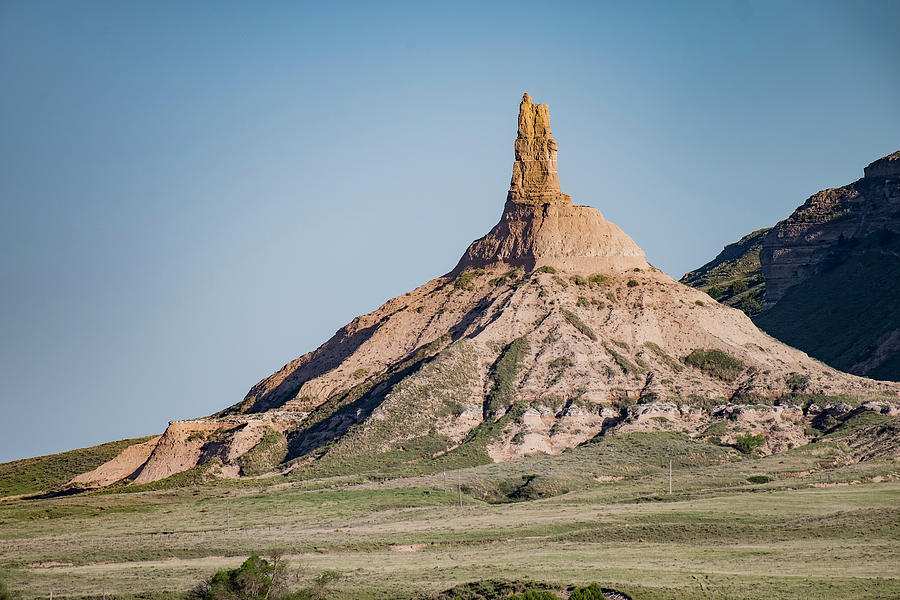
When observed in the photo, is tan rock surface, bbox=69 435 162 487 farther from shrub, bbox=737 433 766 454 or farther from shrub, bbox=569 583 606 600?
shrub, bbox=569 583 606 600

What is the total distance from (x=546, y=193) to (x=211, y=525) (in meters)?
64.6

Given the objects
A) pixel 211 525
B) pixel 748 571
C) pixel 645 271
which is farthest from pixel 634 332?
pixel 748 571

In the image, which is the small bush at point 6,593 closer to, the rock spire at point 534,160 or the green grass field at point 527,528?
the green grass field at point 527,528

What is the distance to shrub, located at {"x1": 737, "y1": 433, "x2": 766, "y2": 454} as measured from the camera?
435 feet

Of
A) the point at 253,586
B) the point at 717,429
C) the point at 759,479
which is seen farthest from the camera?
the point at 717,429

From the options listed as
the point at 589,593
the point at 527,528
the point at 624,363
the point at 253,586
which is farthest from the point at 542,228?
the point at 589,593

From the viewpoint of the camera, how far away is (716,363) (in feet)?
473

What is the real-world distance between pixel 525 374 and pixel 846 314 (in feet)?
195

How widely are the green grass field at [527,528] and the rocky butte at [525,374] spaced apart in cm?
479

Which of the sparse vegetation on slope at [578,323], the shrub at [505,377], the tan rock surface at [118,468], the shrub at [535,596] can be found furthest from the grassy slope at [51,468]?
the shrub at [535,596]

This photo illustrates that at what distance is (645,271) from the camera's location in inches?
6245

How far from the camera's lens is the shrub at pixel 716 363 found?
468ft

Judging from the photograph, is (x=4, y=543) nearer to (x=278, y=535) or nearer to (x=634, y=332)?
(x=278, y=535)

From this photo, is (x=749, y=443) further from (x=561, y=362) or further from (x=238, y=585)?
(x=238, y=585)
